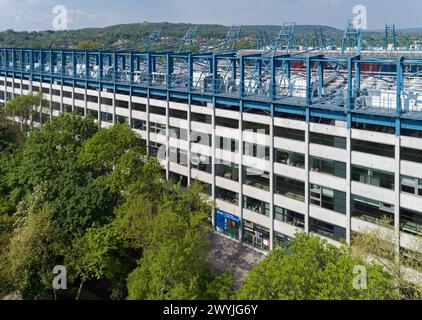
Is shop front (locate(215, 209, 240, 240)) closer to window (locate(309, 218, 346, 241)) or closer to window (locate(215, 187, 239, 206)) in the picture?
window (locate(215, 187, 239, 206))

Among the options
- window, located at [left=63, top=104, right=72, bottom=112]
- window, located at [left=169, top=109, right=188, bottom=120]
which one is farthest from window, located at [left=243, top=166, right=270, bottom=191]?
window, located at [left=63, top=104, right=72, bottom=112]

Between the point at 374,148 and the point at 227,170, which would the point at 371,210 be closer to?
the point at 374,148

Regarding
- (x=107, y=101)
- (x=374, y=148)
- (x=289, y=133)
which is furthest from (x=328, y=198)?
(x=107, y=101)

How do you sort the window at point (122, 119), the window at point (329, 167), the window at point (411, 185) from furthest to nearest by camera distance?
the window at point (122, 119) < the window at point (329, 167) < the window at point (411, 185)

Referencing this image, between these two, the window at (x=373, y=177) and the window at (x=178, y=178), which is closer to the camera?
the window at (x=373, y=177)

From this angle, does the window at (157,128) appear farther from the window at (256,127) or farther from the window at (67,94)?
the window at (67,94)

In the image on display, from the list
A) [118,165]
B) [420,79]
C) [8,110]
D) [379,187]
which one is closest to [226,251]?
[118,165]

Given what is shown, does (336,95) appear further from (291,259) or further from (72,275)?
(72,275)

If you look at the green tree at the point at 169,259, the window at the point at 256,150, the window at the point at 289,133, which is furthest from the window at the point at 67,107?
the green tree at the point at 169,259
